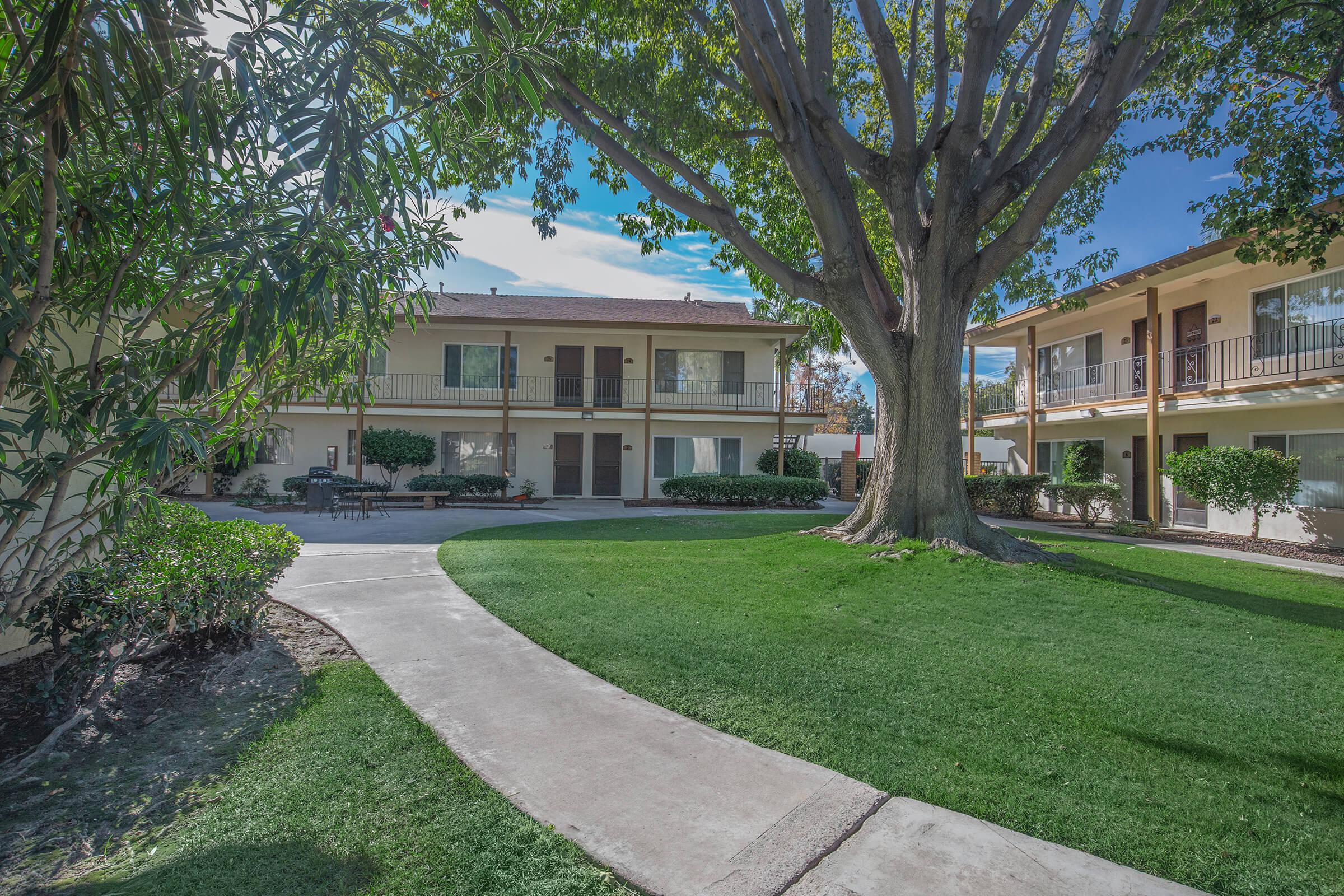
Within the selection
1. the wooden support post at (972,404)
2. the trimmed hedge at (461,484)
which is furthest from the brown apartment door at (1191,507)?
the trimmed hedge at (461,484)

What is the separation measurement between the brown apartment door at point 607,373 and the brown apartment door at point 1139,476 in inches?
575

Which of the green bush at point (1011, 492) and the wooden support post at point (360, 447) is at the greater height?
the wooden support post at point (360, 447)

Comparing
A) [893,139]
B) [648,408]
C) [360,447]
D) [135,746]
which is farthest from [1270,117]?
[360,447]

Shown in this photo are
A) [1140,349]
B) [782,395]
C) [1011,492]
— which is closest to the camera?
[1140,349]

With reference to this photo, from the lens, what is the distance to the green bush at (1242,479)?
1256 cm

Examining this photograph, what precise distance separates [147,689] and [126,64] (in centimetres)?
360

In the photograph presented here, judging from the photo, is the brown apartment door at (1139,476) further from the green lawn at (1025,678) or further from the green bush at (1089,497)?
the green lawn at (1025,678)

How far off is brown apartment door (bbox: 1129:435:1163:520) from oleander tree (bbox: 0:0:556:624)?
19.0m

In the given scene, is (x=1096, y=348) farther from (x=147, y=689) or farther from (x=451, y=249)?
(x=147, y=689)

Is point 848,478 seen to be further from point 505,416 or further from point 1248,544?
point 1248,544

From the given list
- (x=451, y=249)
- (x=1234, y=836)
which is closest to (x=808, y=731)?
(x=1234, y=836)

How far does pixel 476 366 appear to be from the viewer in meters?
22.2

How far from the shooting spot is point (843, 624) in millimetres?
5848

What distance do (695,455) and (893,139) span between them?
13.5 metres
